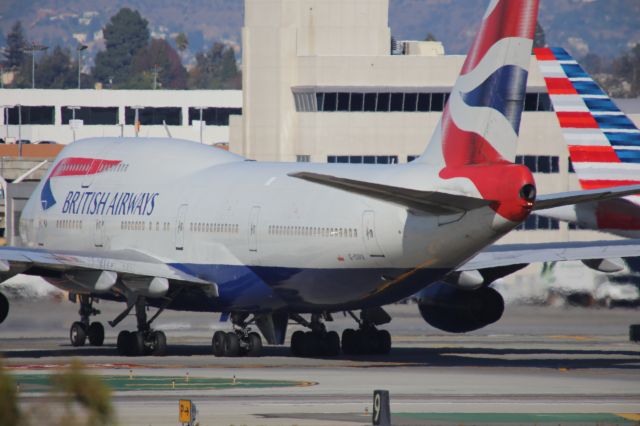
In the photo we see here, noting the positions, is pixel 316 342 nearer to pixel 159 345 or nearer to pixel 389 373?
pixel 159 345

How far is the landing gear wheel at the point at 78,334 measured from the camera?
1785 inches

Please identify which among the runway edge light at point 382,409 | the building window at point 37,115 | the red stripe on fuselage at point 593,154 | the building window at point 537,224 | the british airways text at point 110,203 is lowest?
the building window at point 37,115

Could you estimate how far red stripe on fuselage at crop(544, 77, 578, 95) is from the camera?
1772 inches

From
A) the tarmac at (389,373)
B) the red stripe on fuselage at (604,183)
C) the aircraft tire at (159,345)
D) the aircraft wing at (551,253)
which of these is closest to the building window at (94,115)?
the tarmac at (389,373)

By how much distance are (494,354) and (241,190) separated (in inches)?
332

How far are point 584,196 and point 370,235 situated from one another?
5.42m

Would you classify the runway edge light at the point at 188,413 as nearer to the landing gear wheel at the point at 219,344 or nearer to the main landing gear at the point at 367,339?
the landing gear wheel at the point at 219,344

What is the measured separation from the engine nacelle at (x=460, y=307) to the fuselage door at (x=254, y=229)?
5.83m

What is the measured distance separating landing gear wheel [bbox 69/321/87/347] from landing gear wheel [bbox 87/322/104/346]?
0.17 meters

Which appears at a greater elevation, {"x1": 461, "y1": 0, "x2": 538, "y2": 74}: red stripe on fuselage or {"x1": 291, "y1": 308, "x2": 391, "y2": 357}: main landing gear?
{"x1": 461, "y1": 0, "x2": 538, "y2": 74}: red stripe on fuselage

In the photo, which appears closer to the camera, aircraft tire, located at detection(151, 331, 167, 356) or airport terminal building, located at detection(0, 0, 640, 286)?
aircraft tire, located at detection(151, 331, 167, 356)

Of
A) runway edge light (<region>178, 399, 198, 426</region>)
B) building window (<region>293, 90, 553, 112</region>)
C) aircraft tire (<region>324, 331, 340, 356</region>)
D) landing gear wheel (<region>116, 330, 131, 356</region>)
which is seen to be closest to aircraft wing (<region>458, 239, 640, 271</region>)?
aircraft tire (<region>324, 331, 340, 356</region>)

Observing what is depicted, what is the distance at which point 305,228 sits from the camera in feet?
126

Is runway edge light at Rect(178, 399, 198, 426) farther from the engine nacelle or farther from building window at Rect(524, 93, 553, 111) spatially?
building window at Rect(524, 93, 553, 111)
